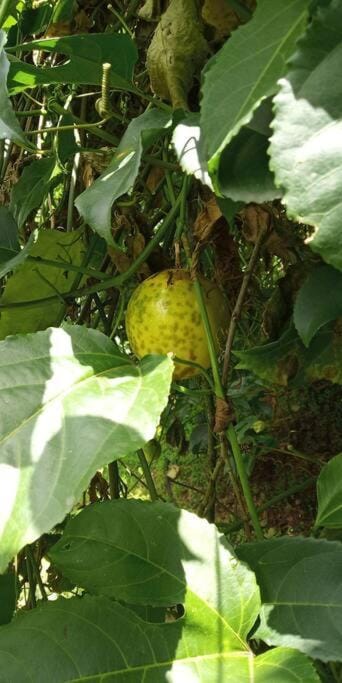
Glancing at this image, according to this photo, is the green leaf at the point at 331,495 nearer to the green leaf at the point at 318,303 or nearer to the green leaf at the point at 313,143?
the green leaf at the point at 318,303

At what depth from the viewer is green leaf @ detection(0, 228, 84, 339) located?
110cm

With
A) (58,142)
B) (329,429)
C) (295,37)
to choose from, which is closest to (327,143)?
(295,37)

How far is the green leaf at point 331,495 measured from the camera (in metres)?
0.75

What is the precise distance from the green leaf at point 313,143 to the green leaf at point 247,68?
0.14 ft

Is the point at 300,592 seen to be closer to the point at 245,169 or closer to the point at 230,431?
the point at 230,431

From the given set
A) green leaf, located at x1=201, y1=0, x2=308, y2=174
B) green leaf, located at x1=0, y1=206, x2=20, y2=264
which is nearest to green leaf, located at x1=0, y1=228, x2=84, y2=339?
green leaf, located at x1=0, y1=206, x2=20, y2=264

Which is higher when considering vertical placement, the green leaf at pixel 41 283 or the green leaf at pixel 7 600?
the green leaf at pixel 41 283

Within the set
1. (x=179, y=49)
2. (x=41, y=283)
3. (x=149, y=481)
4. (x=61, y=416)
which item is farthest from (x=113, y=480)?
(x=179, y=49)

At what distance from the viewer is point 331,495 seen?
76cm

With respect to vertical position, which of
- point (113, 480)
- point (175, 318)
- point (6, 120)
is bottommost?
point (113, 480)

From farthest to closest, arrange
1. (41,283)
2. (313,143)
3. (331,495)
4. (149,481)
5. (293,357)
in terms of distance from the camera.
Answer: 1. (41,283)
2. (149,481)
3. (293,357)
4. (331,495)
5. (313,143)

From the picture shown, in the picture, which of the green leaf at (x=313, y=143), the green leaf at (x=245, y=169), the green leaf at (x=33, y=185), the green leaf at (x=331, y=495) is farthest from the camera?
the green leaf at (x=33, y=185)

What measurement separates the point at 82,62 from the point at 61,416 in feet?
1.40

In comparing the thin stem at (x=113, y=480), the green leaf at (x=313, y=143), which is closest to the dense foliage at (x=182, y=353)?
the green leaf at (x=313, y=143)
